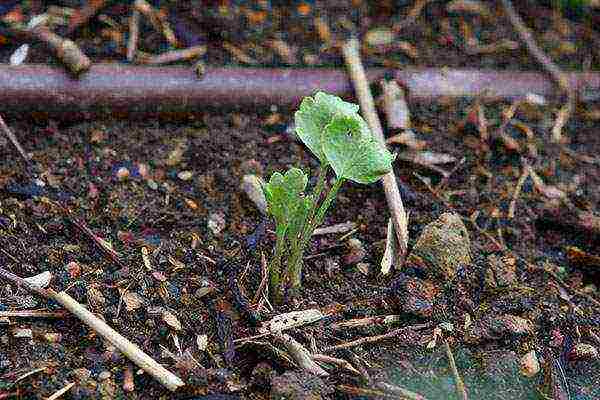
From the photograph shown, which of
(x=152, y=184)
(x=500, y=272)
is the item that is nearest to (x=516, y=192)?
(x=500, y=272)

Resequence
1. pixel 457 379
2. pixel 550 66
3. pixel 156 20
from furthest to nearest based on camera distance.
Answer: pixel 550 66, pixel 156 20, pixel 457 379

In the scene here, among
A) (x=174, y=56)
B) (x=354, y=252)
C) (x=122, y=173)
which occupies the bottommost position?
(x=354, y=252)

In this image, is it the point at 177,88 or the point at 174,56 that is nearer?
the point at 177,88

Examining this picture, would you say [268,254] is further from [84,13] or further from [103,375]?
[84,13]

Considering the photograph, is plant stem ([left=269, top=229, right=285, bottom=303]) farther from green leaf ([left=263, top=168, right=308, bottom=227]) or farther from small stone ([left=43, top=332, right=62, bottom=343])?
small stone ([left=43, top=332, right=62, bottom=343])

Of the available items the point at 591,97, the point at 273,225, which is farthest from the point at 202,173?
the point at 591,97

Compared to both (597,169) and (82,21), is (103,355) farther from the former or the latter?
(597,169)
